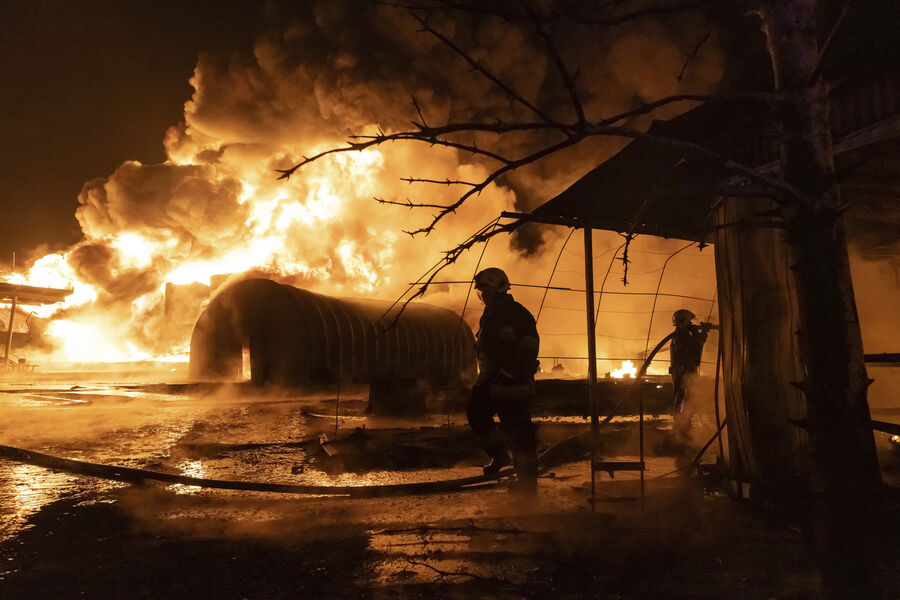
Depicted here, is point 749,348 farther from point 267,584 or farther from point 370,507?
point 267,584

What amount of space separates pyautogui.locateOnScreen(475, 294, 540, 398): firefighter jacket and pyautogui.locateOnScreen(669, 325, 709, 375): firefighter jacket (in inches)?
149

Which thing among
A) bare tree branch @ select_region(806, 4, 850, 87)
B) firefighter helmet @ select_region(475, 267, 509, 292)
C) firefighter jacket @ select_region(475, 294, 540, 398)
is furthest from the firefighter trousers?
bare tree branch @ select_region(806, 4, 850, 87)

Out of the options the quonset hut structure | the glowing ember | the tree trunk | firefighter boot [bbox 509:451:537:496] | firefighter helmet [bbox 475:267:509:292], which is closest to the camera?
the tree trunk

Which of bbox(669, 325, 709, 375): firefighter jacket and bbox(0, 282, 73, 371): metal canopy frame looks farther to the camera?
bbox(0, 282, 73, 371): metal canopy frame

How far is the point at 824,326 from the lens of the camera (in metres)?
2.15

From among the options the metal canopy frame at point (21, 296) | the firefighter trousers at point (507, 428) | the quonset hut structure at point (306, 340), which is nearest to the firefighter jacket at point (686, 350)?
the firefighter trousers at point (507, 428)

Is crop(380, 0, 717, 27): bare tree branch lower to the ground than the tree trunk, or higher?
higher

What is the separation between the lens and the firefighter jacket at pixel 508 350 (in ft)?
15.5

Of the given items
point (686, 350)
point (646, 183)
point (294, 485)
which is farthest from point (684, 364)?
point (294, 485)

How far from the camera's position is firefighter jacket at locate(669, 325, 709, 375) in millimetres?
7691

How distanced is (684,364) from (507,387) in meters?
4.21

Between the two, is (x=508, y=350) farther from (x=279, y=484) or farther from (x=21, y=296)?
(x=21, y=296)

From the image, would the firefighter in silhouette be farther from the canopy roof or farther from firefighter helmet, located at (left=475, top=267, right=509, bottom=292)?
firefighter helmet, located at (left=475, top=267, right=509, bottom=292)

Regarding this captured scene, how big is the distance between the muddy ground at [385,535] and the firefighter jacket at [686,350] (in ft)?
5.00
